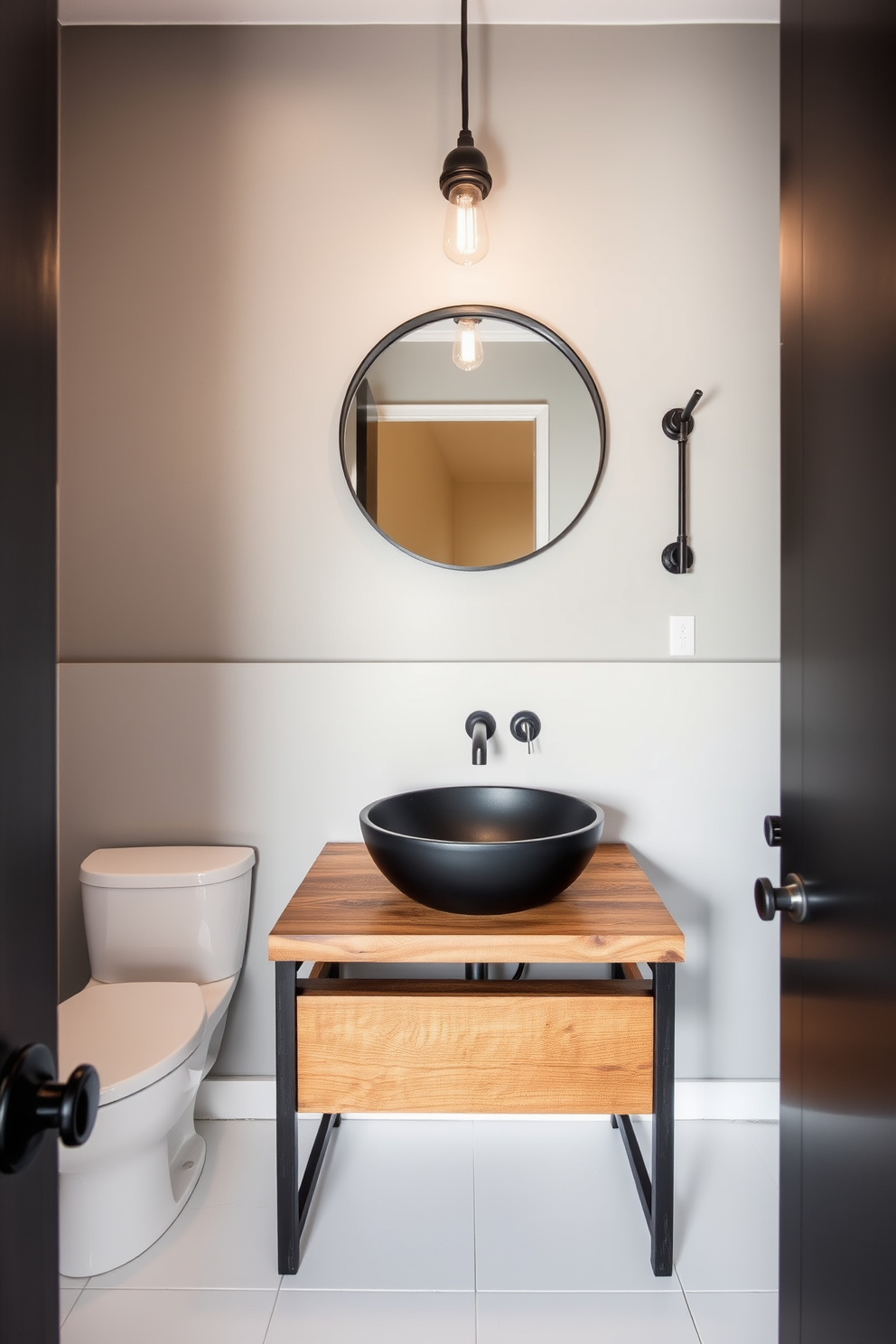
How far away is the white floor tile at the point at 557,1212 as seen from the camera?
A: 137cm

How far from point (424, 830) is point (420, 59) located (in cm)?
170

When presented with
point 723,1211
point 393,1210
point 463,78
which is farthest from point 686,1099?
point 463,78

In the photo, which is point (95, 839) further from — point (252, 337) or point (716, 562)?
point (716, 562)

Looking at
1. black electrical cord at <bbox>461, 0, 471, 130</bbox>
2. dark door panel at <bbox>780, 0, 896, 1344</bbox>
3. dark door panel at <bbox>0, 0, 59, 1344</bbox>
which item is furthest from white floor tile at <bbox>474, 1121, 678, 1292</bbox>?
black electrical cord at <bbox>461, 0, 471, 130</bbox>

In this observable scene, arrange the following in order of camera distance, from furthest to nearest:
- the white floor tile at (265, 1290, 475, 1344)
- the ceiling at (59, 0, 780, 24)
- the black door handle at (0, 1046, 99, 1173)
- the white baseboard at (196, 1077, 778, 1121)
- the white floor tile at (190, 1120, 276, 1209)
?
the white baseboard at (196, 1077, 778, 1121) < the ceiling at (59, 0, 780, 24) < the white floor tile at (190, 1120, 276, 1209) < the white floor tile at (265, 1290, 475, 1344) < the black door handle at (0, 1046, 99, 1173)

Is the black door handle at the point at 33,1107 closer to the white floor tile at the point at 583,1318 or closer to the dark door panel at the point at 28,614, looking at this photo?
the dark door panel at the point at 28,614

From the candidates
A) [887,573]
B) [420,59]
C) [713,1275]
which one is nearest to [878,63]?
[887,573]

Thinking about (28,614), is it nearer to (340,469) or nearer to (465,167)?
(340,469)

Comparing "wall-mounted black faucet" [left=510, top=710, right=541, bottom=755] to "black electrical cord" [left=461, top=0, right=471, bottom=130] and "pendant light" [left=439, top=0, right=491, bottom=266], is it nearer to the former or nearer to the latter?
"pendant light" [left=439, top=0, right=491, bottom=266]

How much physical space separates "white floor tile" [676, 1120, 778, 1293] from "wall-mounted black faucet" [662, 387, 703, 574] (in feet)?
4.16

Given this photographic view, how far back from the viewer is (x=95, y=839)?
1.82 m

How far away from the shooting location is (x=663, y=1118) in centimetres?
135

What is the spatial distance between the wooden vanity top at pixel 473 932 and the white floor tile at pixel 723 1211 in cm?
60

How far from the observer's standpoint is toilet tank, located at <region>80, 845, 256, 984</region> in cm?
166
